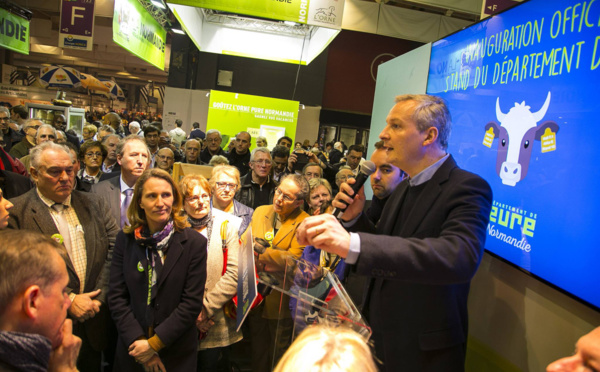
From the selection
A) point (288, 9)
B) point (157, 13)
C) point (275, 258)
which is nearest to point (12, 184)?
point (275, 258)

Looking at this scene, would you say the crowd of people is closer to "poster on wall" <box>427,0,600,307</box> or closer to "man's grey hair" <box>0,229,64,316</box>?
"man's grey hair" <box>0,229,64,316</box>

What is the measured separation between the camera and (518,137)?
2258mm

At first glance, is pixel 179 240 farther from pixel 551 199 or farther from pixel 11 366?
pixel 551 199

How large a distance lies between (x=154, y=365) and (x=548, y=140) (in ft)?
7.89

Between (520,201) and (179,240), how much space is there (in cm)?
190

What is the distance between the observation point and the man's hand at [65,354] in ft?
4.36

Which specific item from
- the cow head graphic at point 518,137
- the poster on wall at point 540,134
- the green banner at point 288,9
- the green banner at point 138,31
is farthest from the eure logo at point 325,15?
the cow head graphic at point 518,137

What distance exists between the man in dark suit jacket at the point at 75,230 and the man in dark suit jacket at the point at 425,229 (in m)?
1.74

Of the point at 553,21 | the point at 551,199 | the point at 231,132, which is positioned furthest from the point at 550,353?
the point at 231,132

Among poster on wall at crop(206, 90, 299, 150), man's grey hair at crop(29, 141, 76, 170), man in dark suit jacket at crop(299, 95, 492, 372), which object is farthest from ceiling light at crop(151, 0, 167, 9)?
man in dark suit jacket at crop(299, 95, 492, 372)

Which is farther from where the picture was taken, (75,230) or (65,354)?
(75,230)

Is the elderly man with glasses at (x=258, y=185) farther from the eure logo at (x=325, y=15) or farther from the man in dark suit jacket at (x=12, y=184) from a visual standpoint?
the eure logo at (x=325, y=15)

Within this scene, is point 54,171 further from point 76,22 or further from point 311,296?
point 76,22

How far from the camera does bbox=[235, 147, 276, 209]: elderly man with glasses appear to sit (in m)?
4.32
